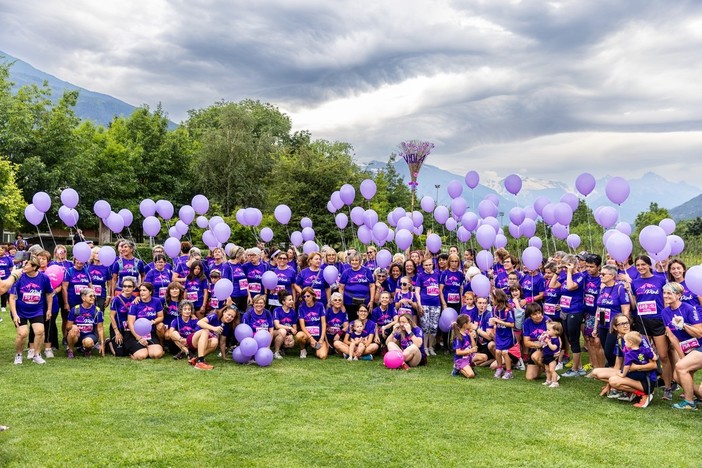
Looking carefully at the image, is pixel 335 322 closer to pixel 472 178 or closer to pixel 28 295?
pixel 28 295

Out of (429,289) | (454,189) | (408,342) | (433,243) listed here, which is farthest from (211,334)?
(454,189)

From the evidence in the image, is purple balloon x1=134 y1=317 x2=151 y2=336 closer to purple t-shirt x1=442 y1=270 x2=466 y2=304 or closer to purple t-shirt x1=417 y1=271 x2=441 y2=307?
purple t-shirt x1=417 y1=271 x2=441 y2=307

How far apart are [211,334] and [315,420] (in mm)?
3044

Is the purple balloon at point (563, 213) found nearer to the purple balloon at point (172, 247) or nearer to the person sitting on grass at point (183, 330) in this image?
the person sitting on grass at point (183, 330)

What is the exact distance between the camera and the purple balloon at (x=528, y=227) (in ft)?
32.8

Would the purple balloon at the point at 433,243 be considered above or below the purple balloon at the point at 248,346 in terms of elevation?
above

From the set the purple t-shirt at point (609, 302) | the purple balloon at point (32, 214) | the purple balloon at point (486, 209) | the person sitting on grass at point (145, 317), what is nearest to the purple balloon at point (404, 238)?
the purple balloon at point (486, 209)

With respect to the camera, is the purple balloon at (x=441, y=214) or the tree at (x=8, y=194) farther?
the tree at (x=8, y=194)

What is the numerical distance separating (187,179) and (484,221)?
84.3ft

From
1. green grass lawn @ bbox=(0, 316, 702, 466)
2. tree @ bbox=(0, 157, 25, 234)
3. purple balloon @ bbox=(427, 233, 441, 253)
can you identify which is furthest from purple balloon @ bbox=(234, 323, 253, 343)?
tree @ bbox=(0, 157, 25, 234)

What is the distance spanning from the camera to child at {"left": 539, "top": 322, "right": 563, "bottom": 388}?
22.0 feet

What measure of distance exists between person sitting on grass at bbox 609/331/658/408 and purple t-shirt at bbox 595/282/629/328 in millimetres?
648

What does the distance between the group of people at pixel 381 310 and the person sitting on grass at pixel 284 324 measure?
2cm

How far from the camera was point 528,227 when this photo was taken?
10.0m
